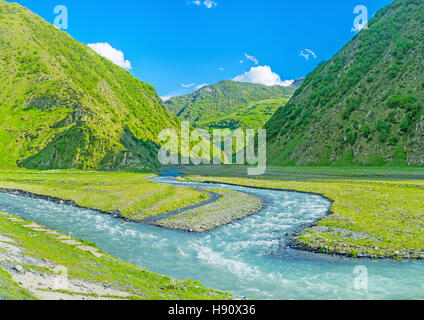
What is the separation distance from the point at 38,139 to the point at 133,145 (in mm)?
44364

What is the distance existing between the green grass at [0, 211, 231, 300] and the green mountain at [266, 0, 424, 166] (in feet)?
356

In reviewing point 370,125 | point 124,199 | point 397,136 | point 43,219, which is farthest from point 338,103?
point 43,219

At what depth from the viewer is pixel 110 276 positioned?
1758 centimetres

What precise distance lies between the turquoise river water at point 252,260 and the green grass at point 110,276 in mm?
2693

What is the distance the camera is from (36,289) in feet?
43.2

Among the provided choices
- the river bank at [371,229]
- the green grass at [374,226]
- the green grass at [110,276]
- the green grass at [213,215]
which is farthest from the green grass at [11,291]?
the green grass at [374,226]

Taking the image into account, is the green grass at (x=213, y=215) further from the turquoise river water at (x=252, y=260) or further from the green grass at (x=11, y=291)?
the green grass at (x=11, y=291)

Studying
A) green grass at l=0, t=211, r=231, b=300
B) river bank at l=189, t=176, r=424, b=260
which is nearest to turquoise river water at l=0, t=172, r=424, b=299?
river bank at l=189, t=176, r=424, b=260

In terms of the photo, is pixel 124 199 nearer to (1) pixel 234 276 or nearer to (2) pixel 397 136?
(1) pixel 234 276

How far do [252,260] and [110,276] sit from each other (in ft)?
40.7

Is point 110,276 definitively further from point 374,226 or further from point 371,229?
point 374,226

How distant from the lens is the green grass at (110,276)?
1510 cm

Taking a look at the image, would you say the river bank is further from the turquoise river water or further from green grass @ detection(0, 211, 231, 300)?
green grass @ detection(0, 211, 231, 300)

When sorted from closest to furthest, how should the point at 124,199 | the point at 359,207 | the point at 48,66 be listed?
the point at 359,207 < the point at 124,199 < the point at 48,66
